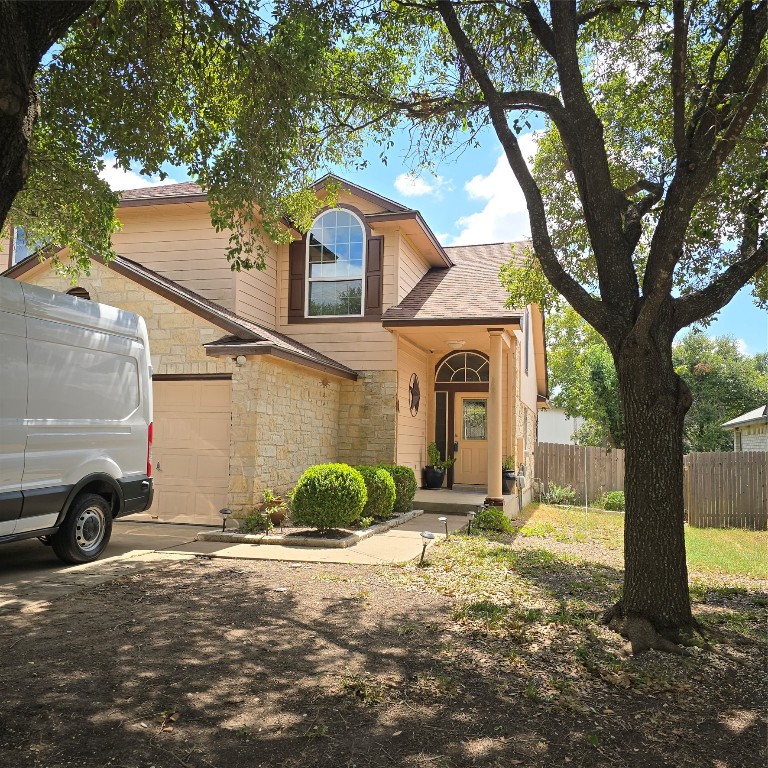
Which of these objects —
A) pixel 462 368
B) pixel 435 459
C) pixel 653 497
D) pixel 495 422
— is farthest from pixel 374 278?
pixel 653 497

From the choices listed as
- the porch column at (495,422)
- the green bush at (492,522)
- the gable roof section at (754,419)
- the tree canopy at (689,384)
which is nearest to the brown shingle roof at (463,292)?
the porch column at (495,422)

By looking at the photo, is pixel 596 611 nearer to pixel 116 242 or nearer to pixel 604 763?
pixel 604 763

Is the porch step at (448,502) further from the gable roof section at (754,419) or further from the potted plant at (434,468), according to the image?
the gable roof section at (754,419)

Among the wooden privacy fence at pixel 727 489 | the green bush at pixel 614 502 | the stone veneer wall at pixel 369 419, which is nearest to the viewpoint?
the stone veneer wall at pixel 369 419

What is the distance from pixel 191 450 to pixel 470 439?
7.95 m

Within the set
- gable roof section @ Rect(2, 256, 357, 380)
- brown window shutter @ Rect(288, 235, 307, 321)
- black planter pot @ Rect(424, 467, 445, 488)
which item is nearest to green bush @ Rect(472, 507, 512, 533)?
gable roof section @ Rect(2, 256, 357, 380)

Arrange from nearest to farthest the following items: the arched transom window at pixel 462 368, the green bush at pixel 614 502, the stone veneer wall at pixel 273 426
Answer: the stone veneer wall at pixel 273 426 → the arched transom window at pixel 462 368 → the green bush at pixel 614 502

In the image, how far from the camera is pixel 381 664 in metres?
4.09

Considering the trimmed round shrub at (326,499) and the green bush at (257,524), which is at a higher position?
the trimmed round shrub at (326,499)

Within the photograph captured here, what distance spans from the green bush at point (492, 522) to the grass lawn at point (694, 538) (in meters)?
0.43

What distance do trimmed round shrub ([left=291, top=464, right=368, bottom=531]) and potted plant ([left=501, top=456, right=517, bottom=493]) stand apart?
6.17m

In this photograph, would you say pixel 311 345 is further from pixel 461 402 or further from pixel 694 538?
pixel 694 538

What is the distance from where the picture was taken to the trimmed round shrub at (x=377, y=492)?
33.4ft

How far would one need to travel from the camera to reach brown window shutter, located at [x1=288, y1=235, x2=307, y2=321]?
13.5 m
